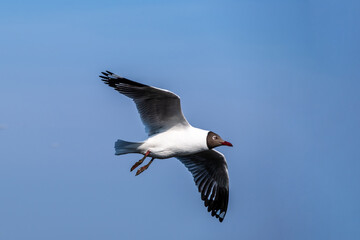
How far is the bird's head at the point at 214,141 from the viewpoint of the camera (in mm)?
9438

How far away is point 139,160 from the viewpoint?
946 cm

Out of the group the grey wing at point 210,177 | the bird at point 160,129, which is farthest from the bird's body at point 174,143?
the grey wing at point 210,177

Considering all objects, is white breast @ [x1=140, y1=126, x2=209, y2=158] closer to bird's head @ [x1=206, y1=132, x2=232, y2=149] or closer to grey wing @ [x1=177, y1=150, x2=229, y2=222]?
bird's head @ [x1=206, y1=132, x2=232, y2=149]

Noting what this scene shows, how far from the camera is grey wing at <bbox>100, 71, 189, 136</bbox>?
353 inches

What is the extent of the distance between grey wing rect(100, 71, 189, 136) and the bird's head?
0.41 meters

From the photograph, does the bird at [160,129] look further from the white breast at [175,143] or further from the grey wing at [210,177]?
the grey wing at [210,177]

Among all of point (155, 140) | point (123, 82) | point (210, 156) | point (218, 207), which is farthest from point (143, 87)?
point (218, 207)

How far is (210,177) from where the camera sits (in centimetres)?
1092

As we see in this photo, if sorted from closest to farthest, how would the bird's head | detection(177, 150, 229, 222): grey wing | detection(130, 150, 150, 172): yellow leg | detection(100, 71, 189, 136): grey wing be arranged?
detection(100, 71, 189, 136): grey wing
detection(130, 150, 150, 172): yellow leg
the bird's head
detection(177, 150, 229, 222): grey wing

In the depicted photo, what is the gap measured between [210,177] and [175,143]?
1883 millimetres

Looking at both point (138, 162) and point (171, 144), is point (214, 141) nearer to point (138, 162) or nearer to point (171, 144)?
point (171, 144)

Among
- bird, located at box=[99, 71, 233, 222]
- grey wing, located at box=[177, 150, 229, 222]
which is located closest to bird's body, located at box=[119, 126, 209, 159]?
bird, located at box=[99, 71, 233, 222]

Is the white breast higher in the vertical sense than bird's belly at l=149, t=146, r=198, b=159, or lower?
higher

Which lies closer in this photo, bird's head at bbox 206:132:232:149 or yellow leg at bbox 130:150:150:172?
yellow leg at bbox 130:150:150:172
